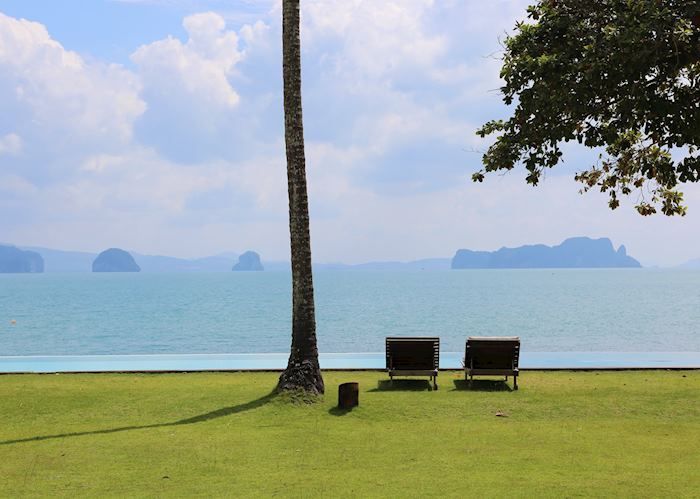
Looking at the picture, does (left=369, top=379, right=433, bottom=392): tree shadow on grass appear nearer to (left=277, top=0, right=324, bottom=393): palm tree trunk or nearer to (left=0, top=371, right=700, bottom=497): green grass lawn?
(left=0, top=371, right=700, bottom=497): green grass lawn

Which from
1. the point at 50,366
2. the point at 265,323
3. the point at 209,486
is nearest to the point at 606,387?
the point at 209,486

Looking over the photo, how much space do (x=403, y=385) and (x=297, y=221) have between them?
12.3 feet

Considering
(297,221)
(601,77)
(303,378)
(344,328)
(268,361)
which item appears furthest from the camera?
(344,328)

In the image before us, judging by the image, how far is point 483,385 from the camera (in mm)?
13773

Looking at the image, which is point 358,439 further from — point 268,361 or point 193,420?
point 268,361

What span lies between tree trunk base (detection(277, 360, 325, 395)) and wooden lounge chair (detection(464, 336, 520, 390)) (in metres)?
2.95

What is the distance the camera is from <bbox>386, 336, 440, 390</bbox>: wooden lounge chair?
13.5 metres

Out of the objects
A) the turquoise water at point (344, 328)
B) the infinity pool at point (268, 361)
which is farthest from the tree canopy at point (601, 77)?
the turquoise water at point (344, 328)

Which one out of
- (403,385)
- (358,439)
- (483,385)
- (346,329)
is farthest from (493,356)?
(346,329)

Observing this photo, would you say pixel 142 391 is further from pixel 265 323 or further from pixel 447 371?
pixel 265 323

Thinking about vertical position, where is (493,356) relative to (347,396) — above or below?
above

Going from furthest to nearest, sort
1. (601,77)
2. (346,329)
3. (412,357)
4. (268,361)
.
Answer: (346,329) < (268,361) < (412,357) < (601,77)

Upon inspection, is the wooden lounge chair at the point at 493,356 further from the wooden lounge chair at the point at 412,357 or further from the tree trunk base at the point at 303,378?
the tree trunk base at the point at 303,378

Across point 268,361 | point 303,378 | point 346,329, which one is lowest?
point 346,329
